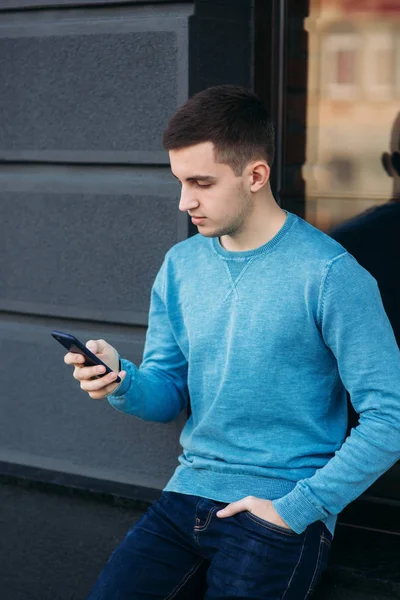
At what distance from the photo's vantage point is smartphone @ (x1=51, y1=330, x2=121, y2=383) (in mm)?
2531

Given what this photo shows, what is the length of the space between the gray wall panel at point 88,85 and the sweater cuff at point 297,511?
1310 mm

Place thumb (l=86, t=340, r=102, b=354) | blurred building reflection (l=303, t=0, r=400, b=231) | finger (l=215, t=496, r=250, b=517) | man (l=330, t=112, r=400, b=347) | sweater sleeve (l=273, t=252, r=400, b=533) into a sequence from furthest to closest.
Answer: man (l=330, t=112, r=400, b=347), blurred building reflection (l=303, t=0, r=400, b=231), thumb (l=86, t=340, r=102, b=354), finger (l=215, t=496, r=250, b=517), sweater sleeve (l=273, t=252, r=400, b=533)

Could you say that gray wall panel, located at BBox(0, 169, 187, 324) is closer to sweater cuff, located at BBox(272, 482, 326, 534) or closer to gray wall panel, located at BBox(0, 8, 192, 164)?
gray wall panel, located at BBox(0, 8, 192, 164)

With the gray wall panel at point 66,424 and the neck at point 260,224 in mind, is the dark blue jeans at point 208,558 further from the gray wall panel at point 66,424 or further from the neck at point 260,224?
the neck at point 260,224

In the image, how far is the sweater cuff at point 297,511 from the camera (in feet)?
8.29

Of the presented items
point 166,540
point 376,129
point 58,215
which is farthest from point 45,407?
point 376,129

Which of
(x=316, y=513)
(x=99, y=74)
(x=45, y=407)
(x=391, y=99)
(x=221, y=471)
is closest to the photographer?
(x=316, y=513)

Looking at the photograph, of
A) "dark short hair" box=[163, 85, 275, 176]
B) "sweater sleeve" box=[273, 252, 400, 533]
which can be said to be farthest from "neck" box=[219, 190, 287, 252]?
"sweater sleeve" box=[273, 252, 400, 533]

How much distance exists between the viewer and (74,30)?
341cm

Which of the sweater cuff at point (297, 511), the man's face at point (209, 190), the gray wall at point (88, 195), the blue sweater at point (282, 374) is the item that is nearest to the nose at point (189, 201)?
the man's face at point (209, 190)

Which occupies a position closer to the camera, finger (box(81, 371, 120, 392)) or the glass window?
finger (box(81, 371, 120, 392))

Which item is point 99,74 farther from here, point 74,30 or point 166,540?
point 166,540

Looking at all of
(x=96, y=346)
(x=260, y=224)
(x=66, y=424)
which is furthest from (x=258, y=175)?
(x=66, y=424)

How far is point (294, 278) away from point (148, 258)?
2.87 feet
